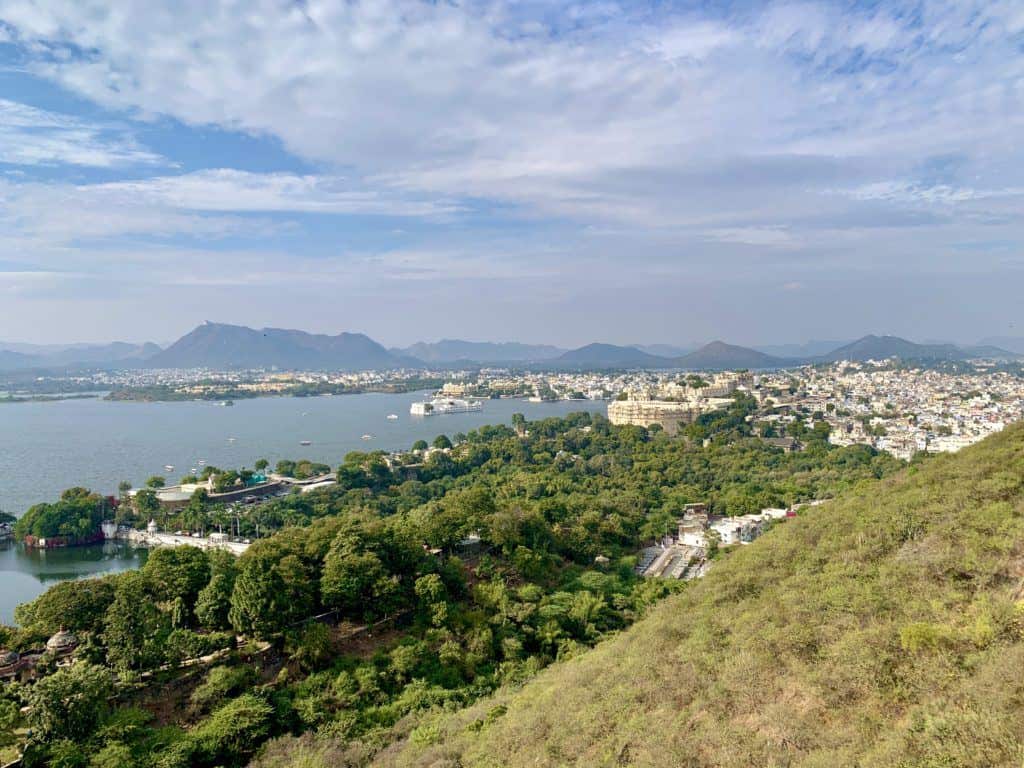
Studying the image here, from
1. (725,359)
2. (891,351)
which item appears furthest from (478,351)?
(891,351)

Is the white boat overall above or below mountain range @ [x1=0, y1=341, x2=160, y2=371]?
below

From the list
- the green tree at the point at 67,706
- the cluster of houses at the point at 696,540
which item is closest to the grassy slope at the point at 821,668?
the green tree at the point at 67,706

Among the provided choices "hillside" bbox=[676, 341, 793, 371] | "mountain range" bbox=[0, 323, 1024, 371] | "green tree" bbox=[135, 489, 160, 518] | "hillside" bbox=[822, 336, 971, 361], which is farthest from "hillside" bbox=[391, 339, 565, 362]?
"green tree" bbox=[135, 489, 160, 518]

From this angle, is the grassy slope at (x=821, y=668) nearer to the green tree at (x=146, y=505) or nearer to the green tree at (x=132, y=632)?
the green tree at (x=132, y=632)

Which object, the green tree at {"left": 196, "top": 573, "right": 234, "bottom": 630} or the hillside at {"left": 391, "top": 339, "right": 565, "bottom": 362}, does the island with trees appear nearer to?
the green tree at {"left": 196, "top": 573, "right": 234, "bottom": 630}

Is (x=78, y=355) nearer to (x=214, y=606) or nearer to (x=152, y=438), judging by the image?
(x=152, y=438)

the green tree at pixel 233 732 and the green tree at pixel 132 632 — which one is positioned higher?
the green tree at pixel 132 632

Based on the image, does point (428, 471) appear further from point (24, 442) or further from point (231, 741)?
Result: point (24, 442)

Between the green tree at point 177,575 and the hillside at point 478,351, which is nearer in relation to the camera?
the green tree at point 177,575
